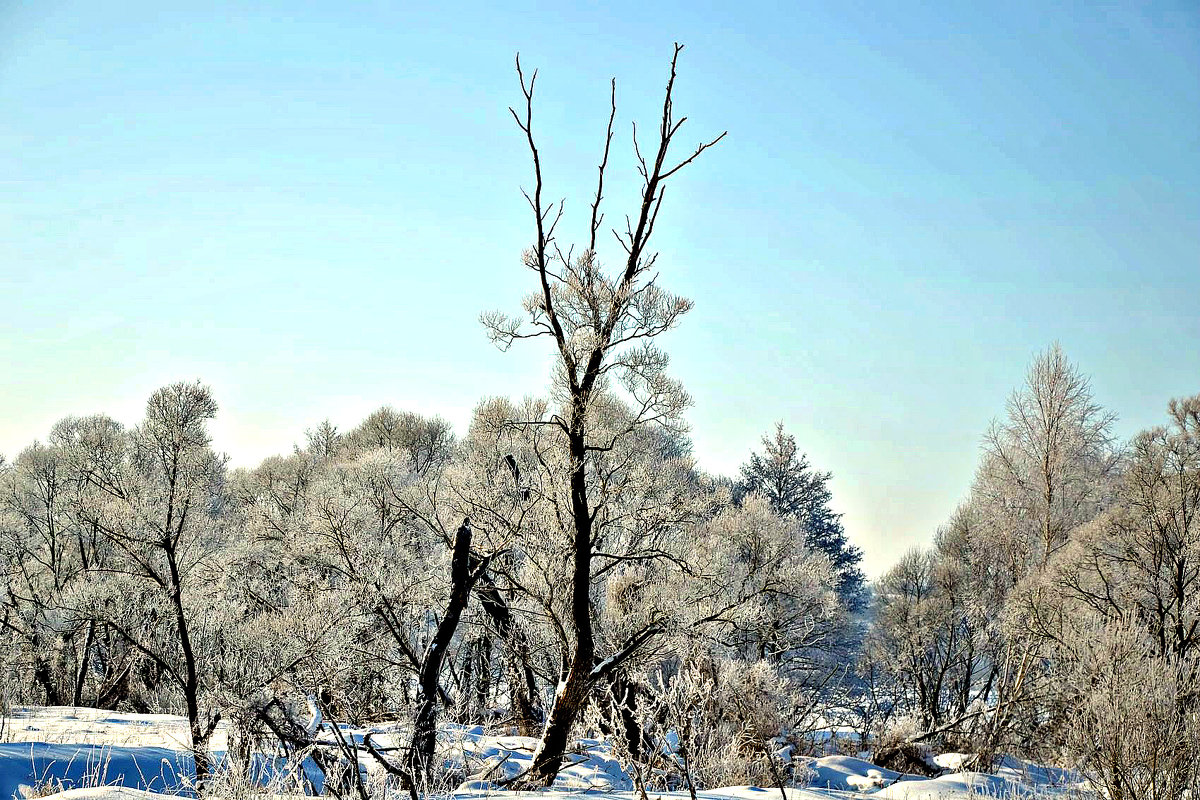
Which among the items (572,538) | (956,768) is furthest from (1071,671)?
(572,538)

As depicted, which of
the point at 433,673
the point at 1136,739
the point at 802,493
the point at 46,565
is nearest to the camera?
the point at 433,673

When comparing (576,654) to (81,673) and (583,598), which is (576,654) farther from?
(81,673)

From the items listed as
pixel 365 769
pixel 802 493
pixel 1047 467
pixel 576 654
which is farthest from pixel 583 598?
pixel 802 493

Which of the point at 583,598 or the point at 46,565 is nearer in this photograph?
the point at 583,598

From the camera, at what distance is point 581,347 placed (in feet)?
32.9

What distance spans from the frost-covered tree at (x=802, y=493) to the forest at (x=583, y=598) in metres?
3.33

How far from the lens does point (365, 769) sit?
25.8 ft

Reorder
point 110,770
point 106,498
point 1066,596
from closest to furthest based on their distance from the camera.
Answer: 1. point 110,770
2. point 106,498
3. point 1066,596

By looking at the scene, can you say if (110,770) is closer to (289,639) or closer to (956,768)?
(289,639)

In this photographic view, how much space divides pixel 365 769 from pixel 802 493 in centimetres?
3061

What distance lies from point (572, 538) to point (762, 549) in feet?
49.9

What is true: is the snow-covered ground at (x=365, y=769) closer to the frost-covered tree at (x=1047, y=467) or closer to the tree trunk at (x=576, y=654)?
the tree trunk at (x=576, y=654)

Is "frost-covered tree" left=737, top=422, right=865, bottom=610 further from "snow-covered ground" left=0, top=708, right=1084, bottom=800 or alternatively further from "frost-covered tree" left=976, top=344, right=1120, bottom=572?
"snow-covered ground" left=0, top=708, right=1084, bottom=800

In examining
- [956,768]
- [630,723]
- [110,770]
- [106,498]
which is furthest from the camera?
[956,768]
